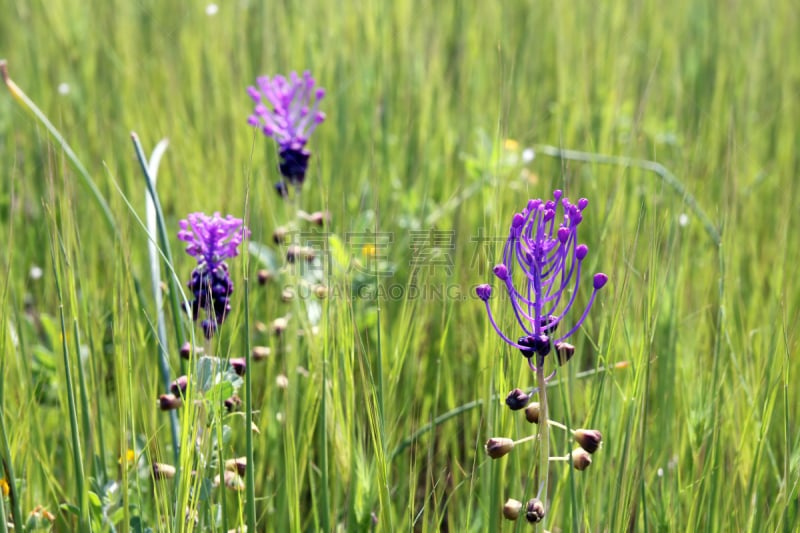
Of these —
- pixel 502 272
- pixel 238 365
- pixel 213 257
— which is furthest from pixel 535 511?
pixel 213 257

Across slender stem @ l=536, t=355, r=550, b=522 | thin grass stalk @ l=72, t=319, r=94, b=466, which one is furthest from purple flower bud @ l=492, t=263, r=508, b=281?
thin grass stalk @ l=72, t=319, r=94, b=466

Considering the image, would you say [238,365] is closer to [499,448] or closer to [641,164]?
[499,448]

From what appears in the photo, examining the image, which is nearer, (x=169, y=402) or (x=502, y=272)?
(x=502, y=272)

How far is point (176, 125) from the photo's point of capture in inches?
80.1

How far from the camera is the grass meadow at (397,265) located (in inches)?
41.1

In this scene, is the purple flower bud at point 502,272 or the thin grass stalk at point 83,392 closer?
the purple flower bud at point 502,272

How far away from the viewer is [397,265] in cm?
167

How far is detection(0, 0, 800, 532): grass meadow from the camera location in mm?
1045

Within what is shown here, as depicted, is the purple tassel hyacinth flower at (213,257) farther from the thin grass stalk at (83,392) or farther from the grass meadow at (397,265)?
the thin grass stalk at (83,392)

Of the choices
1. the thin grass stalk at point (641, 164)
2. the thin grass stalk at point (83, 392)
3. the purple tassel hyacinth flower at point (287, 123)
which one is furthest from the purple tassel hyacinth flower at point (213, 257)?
the thin grass stalk at point (641, 164)

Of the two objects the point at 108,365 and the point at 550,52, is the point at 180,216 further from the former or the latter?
the point at 550,52

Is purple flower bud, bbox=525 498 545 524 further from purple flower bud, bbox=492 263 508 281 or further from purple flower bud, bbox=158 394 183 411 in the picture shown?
purple flower bud, bbox=158 394 183 411

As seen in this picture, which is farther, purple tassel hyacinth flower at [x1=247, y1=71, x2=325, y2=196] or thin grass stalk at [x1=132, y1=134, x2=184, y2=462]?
purple tassel hyacinth flower at [x1=247, y1=71, x2=325, y2=196]

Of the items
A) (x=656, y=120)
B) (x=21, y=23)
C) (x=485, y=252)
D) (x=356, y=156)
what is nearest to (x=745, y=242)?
(x=656, y=120)
